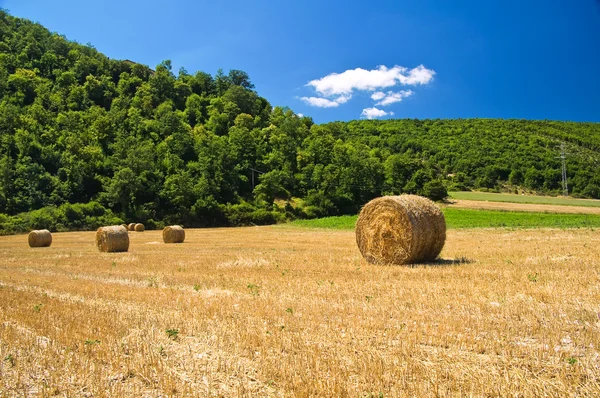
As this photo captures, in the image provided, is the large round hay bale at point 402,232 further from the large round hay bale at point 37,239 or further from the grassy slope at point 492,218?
the grassy slope at point 492,218

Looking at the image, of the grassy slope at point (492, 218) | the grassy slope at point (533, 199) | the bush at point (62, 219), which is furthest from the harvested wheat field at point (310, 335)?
the grassy slope at point (533, 199)

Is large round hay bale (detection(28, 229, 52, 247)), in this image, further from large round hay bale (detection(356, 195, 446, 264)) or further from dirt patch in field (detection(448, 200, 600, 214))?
dirt patch in field (detection(448, 200, 600, 214))

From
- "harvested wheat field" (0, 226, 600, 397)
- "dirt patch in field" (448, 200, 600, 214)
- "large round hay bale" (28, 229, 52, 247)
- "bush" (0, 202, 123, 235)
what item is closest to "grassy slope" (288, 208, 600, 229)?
"dirt patch in field" (448, 200, 600, 214)

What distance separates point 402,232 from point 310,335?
8.40m

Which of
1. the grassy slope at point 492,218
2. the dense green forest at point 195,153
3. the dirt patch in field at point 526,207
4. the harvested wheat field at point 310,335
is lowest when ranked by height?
the grassy slope at point 492,218

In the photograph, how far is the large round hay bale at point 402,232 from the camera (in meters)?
13.3

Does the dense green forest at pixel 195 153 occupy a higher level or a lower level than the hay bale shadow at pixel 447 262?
higher

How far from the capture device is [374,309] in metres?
7.06

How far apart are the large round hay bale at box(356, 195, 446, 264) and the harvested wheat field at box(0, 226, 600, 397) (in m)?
2.42

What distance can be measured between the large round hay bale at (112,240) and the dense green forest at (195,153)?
97.9 ft

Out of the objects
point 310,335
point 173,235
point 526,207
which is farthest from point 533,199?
point 310,335

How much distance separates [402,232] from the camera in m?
13.4

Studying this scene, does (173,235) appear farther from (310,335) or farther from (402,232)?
(310,335)

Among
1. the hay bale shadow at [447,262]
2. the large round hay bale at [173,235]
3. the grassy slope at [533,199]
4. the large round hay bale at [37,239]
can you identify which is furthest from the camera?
the grassy slope at [533,199]
